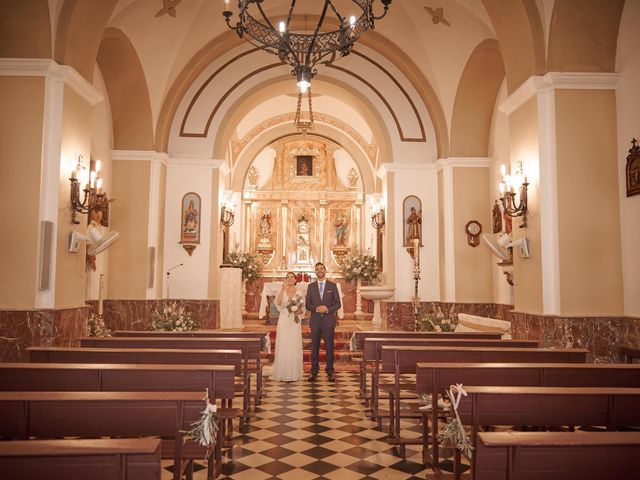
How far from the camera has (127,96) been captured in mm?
10945

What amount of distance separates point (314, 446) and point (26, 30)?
20.1 ft

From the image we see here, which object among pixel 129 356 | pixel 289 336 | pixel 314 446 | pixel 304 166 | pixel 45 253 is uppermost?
pixel 304 166

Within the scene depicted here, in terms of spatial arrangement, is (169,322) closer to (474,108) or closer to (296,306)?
(296,306)

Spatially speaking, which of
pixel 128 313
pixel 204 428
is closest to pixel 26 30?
pixel 128 313

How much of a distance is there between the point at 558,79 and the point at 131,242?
8.44 meters

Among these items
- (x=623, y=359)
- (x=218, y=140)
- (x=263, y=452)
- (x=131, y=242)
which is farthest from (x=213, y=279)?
(x=623, y=359)

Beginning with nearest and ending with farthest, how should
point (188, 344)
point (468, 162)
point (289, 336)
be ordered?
1. point (188, 344)
2. point (289, 336)
3. point (468, 162)

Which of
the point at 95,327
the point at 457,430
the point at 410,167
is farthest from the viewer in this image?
the point at 410,167

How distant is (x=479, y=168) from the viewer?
37.6 feet

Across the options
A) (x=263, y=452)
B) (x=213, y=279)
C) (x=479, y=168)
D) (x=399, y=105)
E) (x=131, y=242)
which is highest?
(x=399, y=105)

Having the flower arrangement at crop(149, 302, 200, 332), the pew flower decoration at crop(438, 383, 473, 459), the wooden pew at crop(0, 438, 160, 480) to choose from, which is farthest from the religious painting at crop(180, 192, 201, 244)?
the wooden pew at crop(0, 438, 160, 480)

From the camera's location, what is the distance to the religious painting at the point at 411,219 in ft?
38.8

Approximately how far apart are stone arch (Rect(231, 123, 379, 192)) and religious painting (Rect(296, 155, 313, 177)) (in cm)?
87

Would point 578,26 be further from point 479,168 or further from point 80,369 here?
point 80,369
